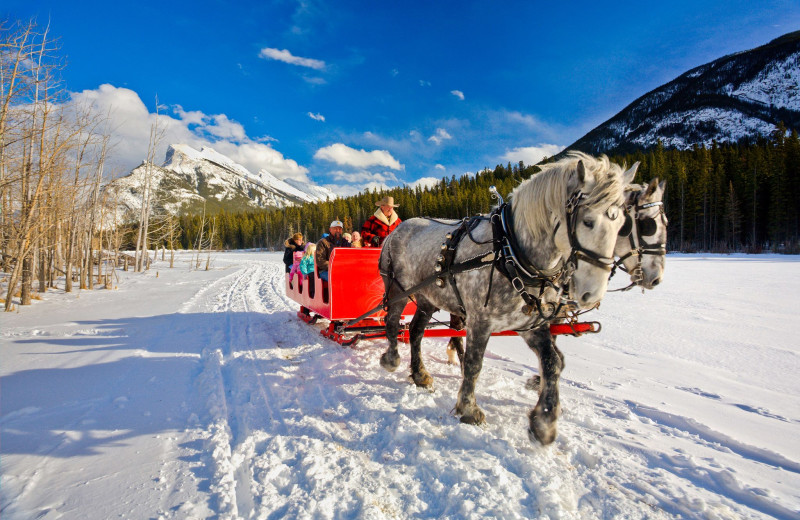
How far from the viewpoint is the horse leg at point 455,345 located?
179 inches

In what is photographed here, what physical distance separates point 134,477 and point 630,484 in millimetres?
3312

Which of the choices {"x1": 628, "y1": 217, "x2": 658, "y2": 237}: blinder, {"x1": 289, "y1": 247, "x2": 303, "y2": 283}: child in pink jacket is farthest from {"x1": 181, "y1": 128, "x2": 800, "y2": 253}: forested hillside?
{"x1": 628, "y1": 217, "x2": 658, "y2": 237}: blinder

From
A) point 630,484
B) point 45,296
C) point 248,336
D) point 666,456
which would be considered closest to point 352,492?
point 630,484

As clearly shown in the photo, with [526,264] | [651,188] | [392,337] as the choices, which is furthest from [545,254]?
[392,337]

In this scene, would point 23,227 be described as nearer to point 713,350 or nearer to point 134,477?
point 134,477

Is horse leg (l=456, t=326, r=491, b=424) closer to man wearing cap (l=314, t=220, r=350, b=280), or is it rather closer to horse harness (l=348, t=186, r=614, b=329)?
horse harness (l=348, t=186, r=614, b=329)

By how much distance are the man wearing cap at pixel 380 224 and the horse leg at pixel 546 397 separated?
11.4 feet

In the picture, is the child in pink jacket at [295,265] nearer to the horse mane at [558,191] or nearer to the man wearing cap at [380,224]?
the man wearing cap at [380,224]

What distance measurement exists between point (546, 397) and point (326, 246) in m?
4.63

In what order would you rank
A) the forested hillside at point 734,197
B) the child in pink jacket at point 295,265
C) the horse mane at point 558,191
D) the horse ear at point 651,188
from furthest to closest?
the forested hillside at point 734,197, the child in pink jacket at point 295,265, the horse ear at point 651,188, the horse mane at point 558,191

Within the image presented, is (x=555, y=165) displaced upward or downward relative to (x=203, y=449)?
upward

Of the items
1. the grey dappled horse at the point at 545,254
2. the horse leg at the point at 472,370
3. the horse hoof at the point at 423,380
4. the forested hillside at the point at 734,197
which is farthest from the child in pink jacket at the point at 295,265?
the forested hillside at the point at 734,197

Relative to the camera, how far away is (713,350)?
5.31m

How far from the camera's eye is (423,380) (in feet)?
13.2
